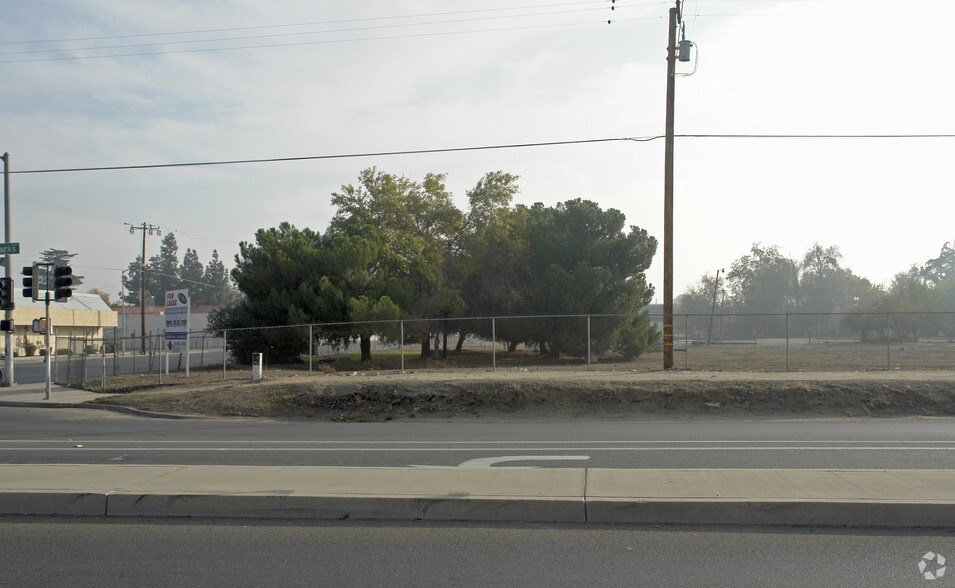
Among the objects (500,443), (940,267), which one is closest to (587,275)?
(500,443)

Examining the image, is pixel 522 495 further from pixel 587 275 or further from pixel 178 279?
pixel 178 279

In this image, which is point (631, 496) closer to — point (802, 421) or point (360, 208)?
point (802, 421)

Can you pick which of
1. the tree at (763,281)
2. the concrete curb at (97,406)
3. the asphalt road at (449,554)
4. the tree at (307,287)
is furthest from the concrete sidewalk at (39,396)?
the tree at (763,281)

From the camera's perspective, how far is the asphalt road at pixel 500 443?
922cm

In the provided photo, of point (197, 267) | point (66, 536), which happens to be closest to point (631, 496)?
point (66, 536)

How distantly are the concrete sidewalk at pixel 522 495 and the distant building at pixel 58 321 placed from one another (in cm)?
5711

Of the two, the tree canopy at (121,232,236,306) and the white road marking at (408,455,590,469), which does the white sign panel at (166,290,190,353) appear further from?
the tree canopy at (121,232,236,306)

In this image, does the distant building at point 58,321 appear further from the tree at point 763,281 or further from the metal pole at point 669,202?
the tree at point 763,281

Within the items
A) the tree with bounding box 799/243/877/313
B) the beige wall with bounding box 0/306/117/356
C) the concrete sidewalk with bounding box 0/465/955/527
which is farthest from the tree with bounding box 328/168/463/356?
the tree with bounding box 799/243/877/313

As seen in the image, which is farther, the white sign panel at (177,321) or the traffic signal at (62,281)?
the white sign panel at (177,321)

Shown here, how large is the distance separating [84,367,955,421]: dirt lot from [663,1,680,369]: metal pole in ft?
9.79

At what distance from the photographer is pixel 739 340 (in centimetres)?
6944

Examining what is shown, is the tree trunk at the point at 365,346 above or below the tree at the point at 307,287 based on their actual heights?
below

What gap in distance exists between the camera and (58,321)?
224 feet
